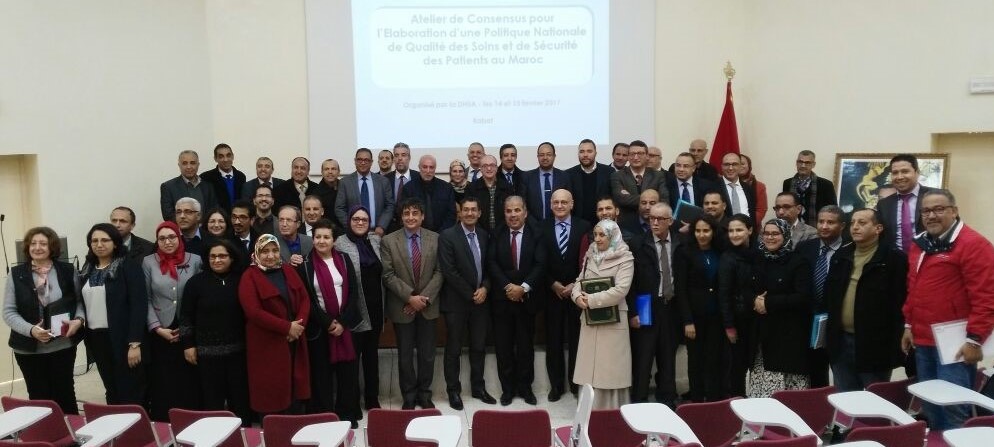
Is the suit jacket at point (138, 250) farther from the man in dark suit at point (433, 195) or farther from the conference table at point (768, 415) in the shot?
the conference table at point (768, 415)

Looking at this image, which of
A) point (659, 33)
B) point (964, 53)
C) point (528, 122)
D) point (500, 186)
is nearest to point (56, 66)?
point (500, 186)

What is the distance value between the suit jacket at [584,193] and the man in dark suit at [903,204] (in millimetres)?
2056

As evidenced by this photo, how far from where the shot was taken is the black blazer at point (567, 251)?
5219 millimetres

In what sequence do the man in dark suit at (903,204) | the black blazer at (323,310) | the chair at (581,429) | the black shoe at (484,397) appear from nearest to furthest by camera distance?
the chair at (581,429), the black blazer at (323,310), the man in dark suit at (903,204), the black shoe at (484,397)

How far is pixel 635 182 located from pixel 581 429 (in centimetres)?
309

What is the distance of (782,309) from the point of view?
440cm

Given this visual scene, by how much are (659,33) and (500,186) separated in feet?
10.6

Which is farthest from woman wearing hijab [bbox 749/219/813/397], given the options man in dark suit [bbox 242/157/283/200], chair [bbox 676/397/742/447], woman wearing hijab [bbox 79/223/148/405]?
man in dark suit [bbox 242/157/283/200]

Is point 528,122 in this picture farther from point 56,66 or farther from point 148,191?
point 56,66

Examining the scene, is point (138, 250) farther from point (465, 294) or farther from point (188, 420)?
point (465, 294)

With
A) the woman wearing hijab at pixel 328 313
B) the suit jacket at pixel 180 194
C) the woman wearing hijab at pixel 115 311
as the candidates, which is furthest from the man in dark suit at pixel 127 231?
the suit jacket at pixel 180 194

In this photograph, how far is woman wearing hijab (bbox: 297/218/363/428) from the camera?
464 cm

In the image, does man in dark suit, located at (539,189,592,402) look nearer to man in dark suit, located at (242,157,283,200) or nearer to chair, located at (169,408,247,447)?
chair, located at (169,408,247,447)

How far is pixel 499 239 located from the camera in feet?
17.2
